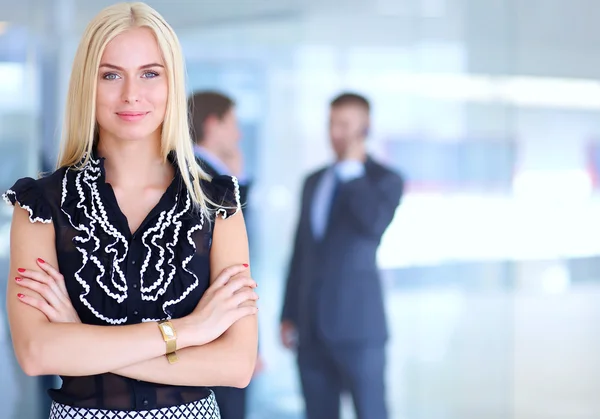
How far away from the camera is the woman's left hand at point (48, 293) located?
176cm

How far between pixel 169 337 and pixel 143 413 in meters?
0.16

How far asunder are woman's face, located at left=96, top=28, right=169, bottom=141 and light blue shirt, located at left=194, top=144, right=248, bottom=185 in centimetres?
224

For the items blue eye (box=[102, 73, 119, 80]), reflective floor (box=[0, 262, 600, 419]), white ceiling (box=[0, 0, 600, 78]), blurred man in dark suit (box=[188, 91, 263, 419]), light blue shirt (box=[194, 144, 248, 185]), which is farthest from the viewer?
reflective floor (box=[0, 262, 600, 419])

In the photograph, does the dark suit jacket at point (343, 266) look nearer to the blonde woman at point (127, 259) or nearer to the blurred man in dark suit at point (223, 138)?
the blurred man in dark suit at point (223, 138)

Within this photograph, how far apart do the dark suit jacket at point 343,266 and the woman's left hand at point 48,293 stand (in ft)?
9.44

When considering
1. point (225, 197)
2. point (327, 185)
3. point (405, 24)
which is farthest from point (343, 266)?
point (225, 197)

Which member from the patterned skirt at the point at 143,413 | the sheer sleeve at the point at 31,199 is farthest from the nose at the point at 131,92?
the patterned skirt at the point at 143,413

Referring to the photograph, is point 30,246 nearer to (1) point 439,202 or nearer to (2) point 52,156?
(2) point 52,156

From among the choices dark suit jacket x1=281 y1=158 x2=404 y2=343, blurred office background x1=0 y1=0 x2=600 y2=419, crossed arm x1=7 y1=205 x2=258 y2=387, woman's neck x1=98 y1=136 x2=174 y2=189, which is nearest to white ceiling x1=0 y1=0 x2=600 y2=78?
blurred office background x1=0 y1=0 x2=600 y2=419

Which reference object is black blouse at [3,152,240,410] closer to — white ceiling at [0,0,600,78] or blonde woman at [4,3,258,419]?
blonde woman at [4,3,258,419]

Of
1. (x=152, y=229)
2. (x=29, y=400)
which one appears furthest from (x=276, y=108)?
(x=152, y=229)

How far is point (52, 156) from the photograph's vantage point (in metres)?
4.41

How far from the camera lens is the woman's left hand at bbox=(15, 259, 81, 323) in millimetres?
1764

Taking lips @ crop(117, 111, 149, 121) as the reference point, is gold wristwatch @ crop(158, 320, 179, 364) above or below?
below
